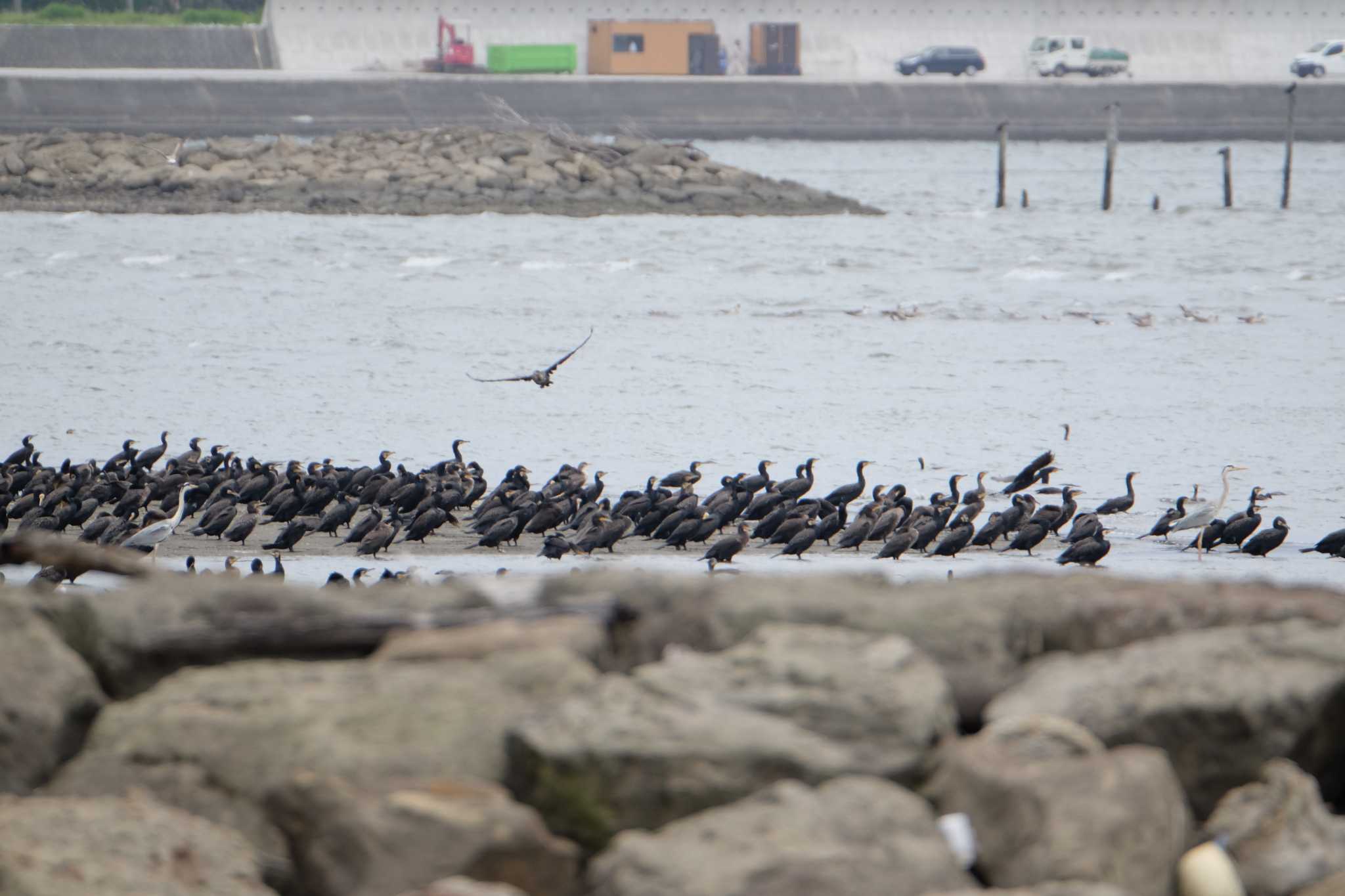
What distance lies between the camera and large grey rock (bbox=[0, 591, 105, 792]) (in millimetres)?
3145

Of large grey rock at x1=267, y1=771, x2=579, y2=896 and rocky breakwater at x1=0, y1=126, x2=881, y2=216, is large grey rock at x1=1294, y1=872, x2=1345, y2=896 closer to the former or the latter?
large grey rock at x1=267, y1=771, x2=579, y2=896

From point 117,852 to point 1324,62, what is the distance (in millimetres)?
60848

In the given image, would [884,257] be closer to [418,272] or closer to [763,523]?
[418,272]

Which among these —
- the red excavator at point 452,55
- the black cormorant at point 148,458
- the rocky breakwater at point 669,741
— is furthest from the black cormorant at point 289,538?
the red excavator at point 452,55

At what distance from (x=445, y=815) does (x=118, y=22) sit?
55.4 meters

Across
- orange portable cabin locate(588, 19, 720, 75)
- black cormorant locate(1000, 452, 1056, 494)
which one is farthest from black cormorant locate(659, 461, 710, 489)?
orange portable cabin locate(588, 19, 720, 75)

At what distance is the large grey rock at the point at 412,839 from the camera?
2.92 meters

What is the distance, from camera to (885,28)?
57.6 m

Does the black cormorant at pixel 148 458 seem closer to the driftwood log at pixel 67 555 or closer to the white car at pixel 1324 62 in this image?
the driftwood log at pixel 67 555

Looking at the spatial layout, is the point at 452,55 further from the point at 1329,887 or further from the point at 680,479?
the point at 1329,887

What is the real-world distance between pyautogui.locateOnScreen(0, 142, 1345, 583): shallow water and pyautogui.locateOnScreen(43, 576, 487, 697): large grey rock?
346 inches

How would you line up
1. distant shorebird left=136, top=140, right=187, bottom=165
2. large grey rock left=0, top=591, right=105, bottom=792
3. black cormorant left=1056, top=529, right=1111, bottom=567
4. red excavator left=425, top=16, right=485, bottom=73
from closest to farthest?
large grey rock left=0, top=591, right=105, bottom=792
black cormorant left=1056, top=529, right=1111, bottom=567
distant shorebird left=136, top=140, right=187, bottom=165
red excavator left=425, top=16, right=485, bottom=73

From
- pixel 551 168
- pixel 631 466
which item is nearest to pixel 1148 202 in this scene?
Answer: pixel 551 168

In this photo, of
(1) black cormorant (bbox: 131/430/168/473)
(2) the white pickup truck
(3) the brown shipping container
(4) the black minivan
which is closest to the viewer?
(1) black cormorant (bbox: 131/430/168/473)
